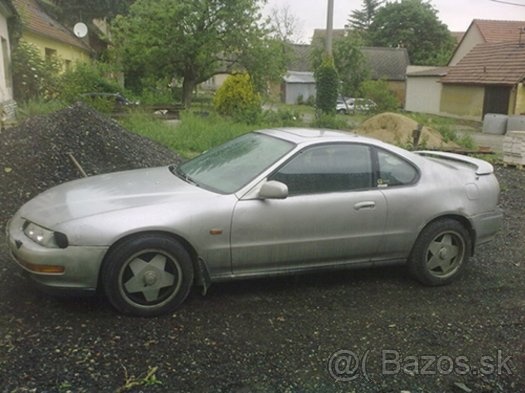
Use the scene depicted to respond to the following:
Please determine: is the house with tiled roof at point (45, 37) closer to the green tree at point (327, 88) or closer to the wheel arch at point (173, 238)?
the green tree at point (327, 88)

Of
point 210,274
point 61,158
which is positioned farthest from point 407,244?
point 61,158

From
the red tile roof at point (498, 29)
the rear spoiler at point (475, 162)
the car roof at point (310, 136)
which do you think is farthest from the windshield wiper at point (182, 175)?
the red tile roof at point (498, 29)

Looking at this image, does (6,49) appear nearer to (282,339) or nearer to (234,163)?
(234,163)

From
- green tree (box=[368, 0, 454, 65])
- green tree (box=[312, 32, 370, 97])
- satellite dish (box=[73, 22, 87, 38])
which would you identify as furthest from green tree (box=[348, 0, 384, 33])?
satellite dish (box=[73, 22, 87, 38])

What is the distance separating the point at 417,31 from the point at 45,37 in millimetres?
49405

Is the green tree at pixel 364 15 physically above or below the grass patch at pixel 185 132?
above

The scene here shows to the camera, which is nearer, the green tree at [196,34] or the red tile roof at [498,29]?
the green tree at [196,34]

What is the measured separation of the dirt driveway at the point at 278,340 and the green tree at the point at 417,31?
57657mm

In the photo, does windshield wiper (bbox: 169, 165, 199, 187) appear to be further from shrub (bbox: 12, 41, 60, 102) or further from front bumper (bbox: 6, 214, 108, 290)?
shrub (bbox: 12, 41, 60, 102)

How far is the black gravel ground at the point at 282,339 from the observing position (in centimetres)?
322

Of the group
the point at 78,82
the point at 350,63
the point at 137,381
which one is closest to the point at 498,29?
the point at 350,63

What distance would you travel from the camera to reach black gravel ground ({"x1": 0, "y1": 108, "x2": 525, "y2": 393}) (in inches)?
127

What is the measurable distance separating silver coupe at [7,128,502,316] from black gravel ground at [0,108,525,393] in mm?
266

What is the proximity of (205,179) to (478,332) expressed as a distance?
249 cm
